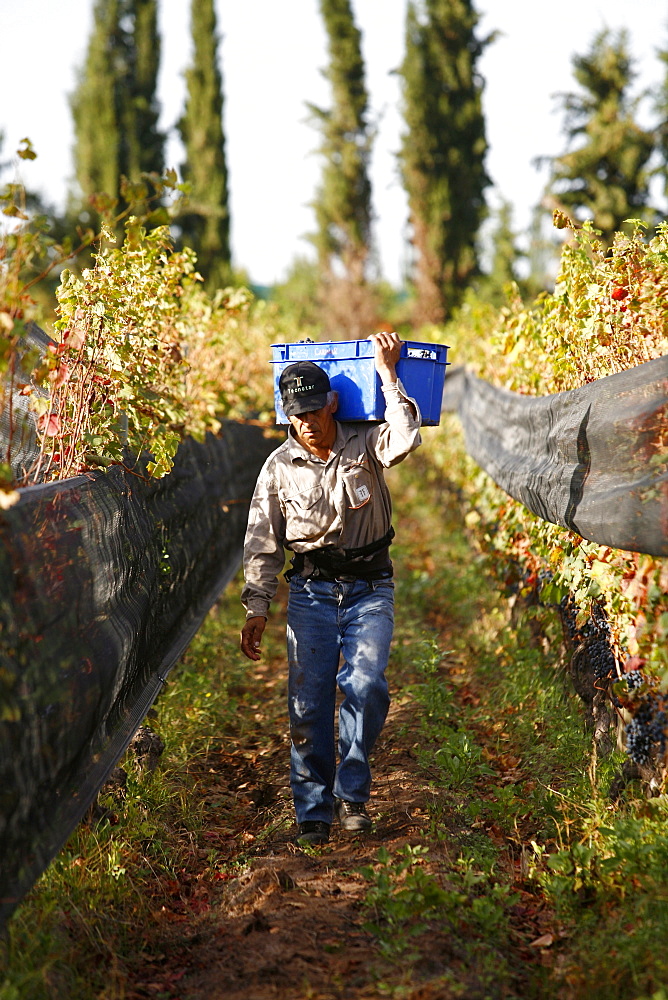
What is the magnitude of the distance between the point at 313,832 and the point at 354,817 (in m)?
0.19

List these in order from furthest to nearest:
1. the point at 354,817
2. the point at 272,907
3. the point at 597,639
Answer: the point at 597,639 → the point at 354,817 → the point at 272,907

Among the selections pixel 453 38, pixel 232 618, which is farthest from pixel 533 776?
pixel 453 38

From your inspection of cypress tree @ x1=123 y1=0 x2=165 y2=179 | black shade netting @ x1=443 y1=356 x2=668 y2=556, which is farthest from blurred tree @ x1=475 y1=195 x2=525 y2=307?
black shade netting @ x1=443 y1=356 x2=668 y2=556

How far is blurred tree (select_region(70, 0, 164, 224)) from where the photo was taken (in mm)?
29500

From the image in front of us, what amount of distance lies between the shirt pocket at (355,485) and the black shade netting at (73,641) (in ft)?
3.19

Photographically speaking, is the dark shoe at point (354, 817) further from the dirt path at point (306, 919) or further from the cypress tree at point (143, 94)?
the cypress tree at point (143, 94)

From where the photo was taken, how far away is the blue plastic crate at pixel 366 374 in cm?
424

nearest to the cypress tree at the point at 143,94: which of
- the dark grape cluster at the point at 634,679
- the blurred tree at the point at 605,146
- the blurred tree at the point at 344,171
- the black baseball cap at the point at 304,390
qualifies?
the blurred tree at the point at 344,171

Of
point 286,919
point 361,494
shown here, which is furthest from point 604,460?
point 286,919

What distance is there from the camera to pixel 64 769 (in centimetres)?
314

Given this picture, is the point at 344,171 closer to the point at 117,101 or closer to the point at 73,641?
the point at 117,101

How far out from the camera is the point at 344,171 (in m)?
33.1

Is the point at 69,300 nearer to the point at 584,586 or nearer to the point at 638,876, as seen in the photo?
the point at 584,586

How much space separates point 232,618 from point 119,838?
4092 mm
